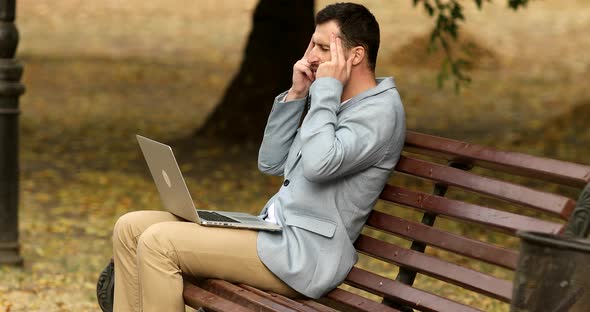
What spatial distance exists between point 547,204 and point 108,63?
18085mm

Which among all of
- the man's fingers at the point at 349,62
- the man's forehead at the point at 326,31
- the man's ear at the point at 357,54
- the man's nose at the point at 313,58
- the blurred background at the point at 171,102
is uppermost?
the man's forehead at the point at 326,31

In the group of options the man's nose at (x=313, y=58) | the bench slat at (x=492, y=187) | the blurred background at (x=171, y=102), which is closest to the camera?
the bench slat at (x=492, y=187)

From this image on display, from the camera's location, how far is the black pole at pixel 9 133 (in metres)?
6.88

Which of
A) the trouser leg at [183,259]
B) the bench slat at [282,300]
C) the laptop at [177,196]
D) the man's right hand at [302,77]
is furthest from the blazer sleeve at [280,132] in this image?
the bench slat at [282,300]

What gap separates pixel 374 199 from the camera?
14.9ft

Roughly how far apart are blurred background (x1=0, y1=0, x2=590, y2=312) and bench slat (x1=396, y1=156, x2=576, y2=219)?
2.15 metres

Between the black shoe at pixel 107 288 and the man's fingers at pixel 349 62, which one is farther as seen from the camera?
the black shoe at pixel 107 288

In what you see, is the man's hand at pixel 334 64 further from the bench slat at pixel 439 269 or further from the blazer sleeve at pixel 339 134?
the bench slat at pixel 439 269

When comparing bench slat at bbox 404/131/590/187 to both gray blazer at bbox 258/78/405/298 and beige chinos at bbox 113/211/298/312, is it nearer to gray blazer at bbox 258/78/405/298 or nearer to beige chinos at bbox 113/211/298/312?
gray blazer at bbox 258/78/405/298

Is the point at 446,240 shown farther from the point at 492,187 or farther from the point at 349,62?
the point at 349,62

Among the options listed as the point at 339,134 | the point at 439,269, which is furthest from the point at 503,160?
the point at 339,134

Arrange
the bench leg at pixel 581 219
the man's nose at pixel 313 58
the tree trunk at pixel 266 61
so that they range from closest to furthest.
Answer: the bench leg at pixel 581 219, the man's nose at pixel 313 58, the tree trunk at pixel 266 61

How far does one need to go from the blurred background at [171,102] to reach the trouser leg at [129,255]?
162 centimetres

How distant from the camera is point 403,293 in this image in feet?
14.3
